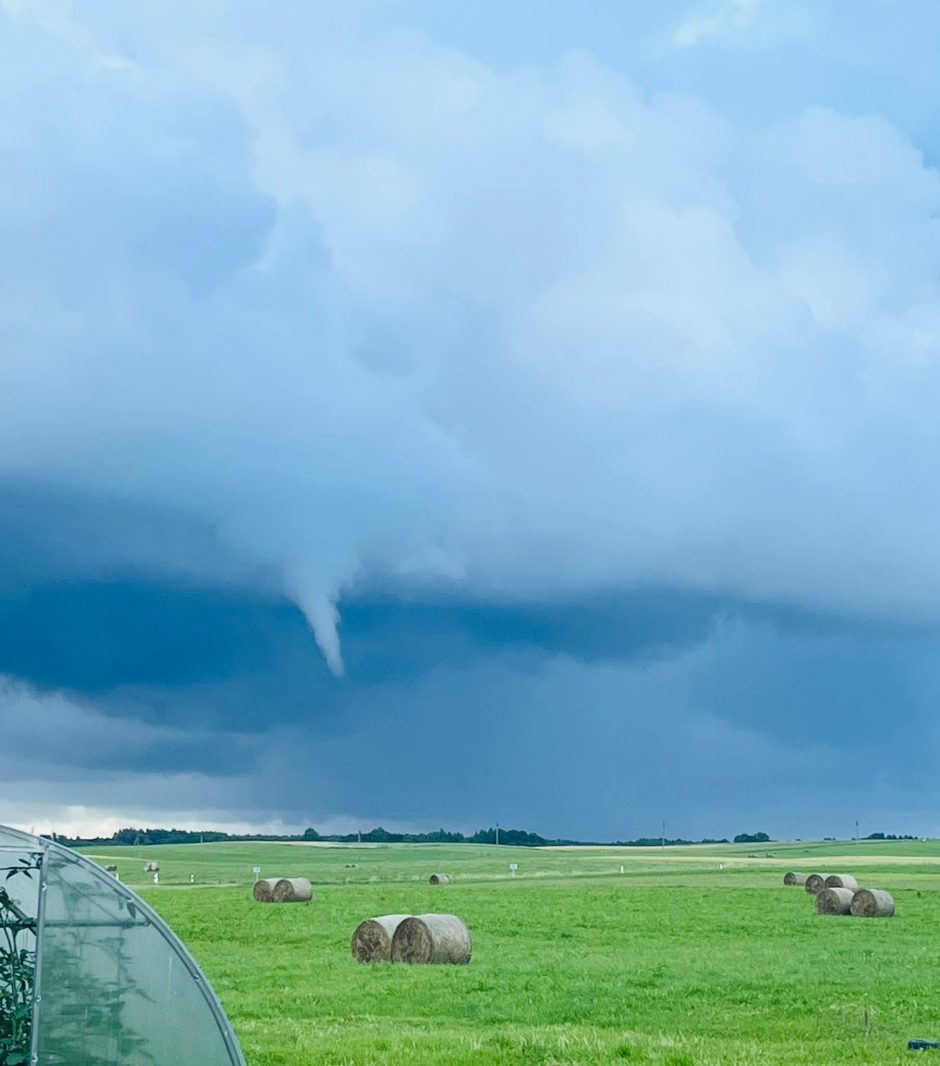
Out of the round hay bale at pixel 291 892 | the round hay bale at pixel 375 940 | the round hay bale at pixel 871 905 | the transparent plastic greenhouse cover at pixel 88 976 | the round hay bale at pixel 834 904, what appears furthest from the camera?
the round hay bale at pixel 291 892

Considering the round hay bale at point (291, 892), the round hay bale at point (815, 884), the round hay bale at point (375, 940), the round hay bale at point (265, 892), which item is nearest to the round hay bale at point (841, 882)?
the round hay bale at point (815, 884)

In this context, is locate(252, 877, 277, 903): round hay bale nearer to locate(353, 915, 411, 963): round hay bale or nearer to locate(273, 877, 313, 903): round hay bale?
locate(273, 877, 313, 903): round hay bale

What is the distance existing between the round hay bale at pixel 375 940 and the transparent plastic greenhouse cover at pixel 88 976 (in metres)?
20.3

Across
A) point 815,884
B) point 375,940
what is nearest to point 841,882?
point 815,884

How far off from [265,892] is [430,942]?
94.4 feet

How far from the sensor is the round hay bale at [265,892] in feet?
194

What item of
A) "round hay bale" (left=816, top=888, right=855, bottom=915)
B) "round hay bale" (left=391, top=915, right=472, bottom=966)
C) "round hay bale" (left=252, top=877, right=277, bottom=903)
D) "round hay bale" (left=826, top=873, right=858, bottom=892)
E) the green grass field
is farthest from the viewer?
"round hay bale" (left=826, top=873, right=858, bottom=892)

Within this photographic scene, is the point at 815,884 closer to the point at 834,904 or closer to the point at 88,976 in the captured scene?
the point at 834,904

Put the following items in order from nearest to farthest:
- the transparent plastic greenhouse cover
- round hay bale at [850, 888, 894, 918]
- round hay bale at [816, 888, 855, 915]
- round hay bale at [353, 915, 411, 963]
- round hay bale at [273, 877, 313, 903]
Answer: the transparent plastic greenhouse cover → round hay bale at [353, 915, 411, 963] → round hay bale at [850, 888, 894, 918] → round hay bale at [816, 888, 855, 915] → round hay bale at [273, 877, 313, 903]

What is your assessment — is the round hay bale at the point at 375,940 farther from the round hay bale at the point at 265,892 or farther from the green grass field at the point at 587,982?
the round hay bale at the point at 265,892

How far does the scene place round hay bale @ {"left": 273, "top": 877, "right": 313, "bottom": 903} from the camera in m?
59.1

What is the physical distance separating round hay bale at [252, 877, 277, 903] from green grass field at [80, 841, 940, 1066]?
2.38 feet

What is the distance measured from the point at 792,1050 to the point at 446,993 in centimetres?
914

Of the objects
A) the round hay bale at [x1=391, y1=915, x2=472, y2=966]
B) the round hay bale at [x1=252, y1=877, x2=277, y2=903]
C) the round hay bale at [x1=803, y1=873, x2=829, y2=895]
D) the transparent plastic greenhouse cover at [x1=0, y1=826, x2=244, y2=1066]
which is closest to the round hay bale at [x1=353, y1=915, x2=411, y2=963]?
the round hay bale at [x1=391, y1=915, x2=472, y2=966]
